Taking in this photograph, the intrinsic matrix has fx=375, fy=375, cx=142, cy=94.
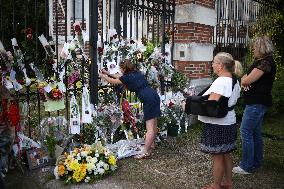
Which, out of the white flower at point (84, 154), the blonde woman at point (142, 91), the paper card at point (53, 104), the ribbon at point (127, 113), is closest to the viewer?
the white flower at point (84, 154)

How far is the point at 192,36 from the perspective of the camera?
7898 millimetres

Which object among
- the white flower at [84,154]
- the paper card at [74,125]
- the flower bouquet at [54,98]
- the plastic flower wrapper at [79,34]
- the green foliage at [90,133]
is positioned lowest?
the white flower at [84,154]

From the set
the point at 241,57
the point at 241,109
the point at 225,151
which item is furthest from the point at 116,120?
the point at 241,57

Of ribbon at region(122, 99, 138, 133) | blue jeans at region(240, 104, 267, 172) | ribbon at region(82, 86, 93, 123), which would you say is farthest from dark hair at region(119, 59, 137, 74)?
blue jeans at region(240, 104, 267, 172)

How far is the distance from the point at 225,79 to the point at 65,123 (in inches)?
107

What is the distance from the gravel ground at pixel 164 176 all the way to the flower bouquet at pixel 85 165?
0.10 m

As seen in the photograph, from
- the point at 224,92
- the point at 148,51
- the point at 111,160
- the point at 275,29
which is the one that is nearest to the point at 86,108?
the point at 111,160

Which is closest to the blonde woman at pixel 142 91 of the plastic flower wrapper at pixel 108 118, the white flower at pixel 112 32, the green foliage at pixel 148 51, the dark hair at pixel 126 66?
the dark hair at pixel 126 66

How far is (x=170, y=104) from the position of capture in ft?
24.2

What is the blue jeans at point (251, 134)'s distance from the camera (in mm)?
5141

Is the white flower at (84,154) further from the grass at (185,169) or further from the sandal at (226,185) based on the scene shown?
the sandal at (226,185)

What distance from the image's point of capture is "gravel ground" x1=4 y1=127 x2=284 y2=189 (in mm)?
4898

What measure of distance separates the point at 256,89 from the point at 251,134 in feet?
2.07

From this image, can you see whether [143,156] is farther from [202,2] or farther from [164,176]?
[202,2]
